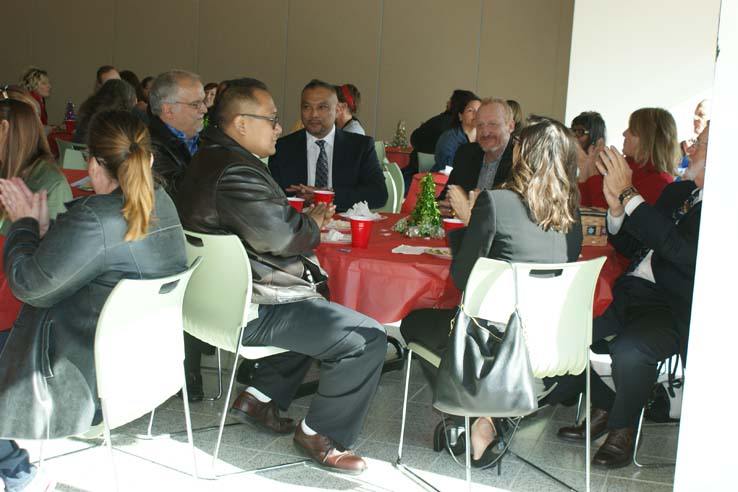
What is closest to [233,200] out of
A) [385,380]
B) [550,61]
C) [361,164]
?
[385,380]

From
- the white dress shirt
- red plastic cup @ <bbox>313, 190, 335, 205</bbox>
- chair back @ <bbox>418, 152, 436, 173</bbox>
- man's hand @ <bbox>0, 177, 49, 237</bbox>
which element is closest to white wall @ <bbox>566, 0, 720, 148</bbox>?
chair back @ <bbox>418, 152, 436, 173</bbox>

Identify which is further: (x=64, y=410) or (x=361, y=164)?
(x=361, y=164)

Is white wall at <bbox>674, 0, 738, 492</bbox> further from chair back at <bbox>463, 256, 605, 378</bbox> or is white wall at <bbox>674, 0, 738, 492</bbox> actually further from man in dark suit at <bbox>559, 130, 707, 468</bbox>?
man in dark suit at <bbox>559, 130, 707, 468</bbox>

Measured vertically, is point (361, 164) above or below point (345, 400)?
above

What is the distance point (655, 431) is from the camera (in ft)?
12.5

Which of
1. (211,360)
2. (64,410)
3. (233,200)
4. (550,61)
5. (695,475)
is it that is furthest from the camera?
(550,61)

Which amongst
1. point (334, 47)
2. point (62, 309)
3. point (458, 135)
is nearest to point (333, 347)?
point (62, 309)

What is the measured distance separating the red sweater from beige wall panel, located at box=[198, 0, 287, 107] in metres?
7.15

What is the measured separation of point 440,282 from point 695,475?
3.59 ft

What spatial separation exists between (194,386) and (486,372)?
1746mm

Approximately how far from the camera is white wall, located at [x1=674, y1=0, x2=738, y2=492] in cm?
242

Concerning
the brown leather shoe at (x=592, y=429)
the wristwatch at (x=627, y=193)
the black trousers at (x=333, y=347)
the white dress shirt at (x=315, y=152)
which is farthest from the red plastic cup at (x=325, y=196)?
the brown leather shoe at (x=592, y=429)

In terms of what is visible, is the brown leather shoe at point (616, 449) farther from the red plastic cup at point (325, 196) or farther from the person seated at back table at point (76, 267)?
the person seated at back table at point (76, 267)

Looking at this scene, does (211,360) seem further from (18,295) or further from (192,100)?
(18,295)
